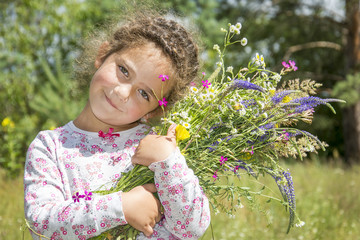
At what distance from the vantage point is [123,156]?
1856 millimetres

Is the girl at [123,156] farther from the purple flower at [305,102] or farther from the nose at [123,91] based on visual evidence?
the purple flower at [305,102]

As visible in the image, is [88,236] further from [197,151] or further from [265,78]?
[265,78]

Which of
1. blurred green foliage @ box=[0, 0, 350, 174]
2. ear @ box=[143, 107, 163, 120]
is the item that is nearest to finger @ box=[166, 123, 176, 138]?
ear @ box=[143, 107, 163, 120]

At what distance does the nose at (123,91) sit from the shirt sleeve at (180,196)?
342 millimetres

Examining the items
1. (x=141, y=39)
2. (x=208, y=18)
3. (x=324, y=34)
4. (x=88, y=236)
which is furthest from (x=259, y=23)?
(x=88, y=236)

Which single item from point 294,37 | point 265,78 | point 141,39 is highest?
point 141,39

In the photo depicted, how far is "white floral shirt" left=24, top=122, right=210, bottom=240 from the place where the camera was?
1.59 metres

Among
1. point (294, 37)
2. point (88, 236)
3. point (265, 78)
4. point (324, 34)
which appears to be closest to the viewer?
point (88, 236)

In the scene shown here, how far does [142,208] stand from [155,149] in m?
0.24

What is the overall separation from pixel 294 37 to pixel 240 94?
30.4 ft

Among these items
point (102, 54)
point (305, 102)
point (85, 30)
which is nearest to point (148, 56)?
point (102, 54)

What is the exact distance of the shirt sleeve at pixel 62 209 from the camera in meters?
1.58

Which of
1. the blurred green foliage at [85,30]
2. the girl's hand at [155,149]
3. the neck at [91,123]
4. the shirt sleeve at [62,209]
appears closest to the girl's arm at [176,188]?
the girl's hand at [155,149]

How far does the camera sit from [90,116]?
197 centimetres
